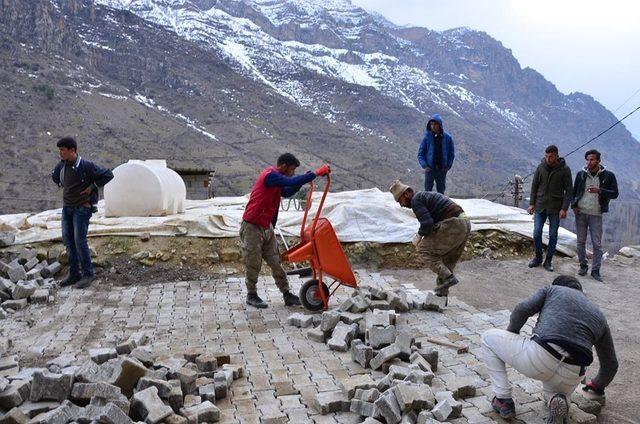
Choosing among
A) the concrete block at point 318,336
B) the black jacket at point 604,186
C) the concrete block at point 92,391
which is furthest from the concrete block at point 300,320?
the black jacket at point 604,186

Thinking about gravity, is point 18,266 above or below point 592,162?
below

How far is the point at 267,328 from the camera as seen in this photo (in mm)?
5754

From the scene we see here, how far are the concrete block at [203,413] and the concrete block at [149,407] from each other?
151 millimetres

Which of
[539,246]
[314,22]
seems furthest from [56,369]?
[314,22]

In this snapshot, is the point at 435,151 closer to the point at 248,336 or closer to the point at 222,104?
the point at 248,336

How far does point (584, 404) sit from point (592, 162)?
15.5 feet

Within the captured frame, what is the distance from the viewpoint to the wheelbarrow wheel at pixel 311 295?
244 inches

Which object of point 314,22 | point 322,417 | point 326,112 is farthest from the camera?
point 314,22

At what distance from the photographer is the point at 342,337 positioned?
16.7 ft

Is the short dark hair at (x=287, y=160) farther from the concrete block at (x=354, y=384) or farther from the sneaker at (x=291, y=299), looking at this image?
the concrete block at (x=354, y=384)

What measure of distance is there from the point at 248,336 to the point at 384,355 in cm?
158

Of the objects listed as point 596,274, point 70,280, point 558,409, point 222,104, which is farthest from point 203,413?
point 222,104

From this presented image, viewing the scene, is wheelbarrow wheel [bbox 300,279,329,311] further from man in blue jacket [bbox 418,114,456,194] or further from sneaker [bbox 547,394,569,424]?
man in blue jacket [bbox 418,114,456,194]

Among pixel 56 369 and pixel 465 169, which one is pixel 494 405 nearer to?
pixel 56 369
